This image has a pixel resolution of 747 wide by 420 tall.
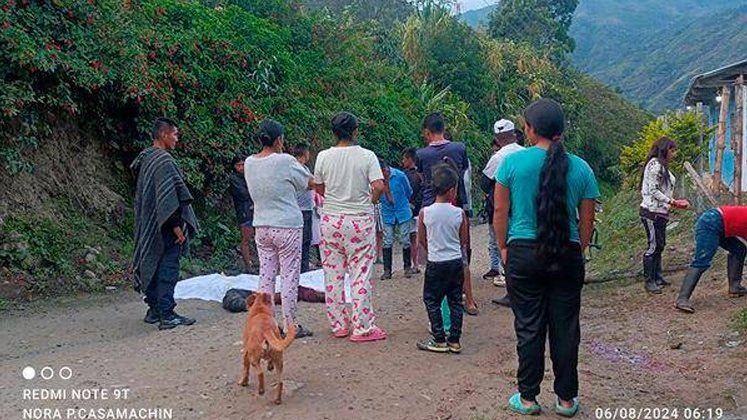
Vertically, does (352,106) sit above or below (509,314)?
above

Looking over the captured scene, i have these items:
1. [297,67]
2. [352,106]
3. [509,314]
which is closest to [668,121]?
[352,106]

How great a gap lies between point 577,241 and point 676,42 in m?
82.8

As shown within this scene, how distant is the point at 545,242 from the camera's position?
400 cm

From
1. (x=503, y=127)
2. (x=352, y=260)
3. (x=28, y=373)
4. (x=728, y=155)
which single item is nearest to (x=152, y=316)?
(x=28, y=373)

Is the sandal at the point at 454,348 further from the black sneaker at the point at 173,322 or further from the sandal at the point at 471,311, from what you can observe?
the black sneaker at the point at 173,322

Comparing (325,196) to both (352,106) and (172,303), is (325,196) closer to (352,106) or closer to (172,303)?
(172,303)

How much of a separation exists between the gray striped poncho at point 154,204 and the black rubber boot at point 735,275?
202 inches

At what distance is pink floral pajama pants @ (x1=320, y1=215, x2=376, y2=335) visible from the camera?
5641 millimetres

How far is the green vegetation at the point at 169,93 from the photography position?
8391mm

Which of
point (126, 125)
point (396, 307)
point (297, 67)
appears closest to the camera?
point (396, 307)

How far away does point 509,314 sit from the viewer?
696 cm

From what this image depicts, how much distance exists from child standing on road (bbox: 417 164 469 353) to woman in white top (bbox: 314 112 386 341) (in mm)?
450

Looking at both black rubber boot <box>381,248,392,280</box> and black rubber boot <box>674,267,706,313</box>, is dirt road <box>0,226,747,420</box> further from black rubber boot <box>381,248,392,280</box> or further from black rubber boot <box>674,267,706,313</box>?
black rubber boot <box>381,248,392,280</box>

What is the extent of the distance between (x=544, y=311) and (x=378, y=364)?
59.0 inches
